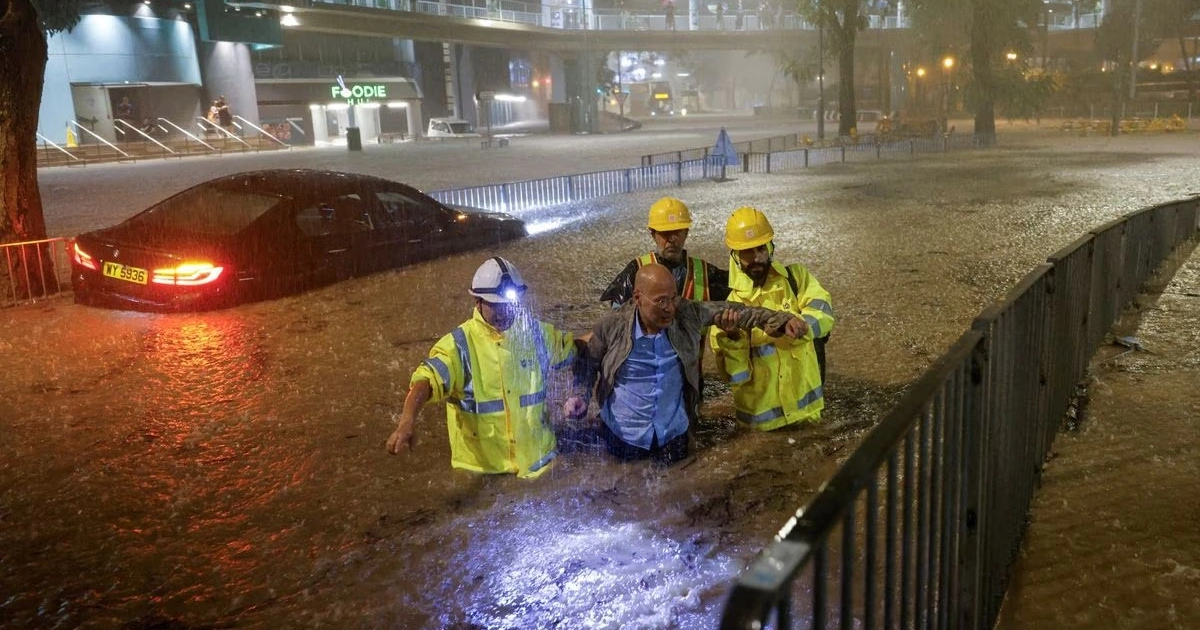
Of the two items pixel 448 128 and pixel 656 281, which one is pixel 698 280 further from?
pixel 448 128

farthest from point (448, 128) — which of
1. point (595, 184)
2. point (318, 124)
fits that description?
point (595, 184)

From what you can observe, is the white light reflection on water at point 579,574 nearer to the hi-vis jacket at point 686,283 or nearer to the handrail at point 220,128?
the hi-vis jacket at point 686,283

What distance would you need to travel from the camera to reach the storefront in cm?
4466

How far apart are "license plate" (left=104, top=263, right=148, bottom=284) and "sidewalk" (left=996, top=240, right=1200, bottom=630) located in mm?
7498

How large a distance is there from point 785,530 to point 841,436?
3.87m

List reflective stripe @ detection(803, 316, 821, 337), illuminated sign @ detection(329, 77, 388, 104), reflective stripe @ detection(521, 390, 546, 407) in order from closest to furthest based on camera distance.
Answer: reflective stripe @ detection(521, 390, 546, 407) → reflective stripe @ detection(803, 316, 821, 337) → illuminated sign @ detection(329, 77, 388, 104)

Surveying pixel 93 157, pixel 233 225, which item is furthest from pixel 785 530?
pixel 93 157

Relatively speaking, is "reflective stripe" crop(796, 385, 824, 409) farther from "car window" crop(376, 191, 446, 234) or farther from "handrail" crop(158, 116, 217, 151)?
"handrail" crop(158, 116, 217, 151)

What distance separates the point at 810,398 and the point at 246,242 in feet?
19.1

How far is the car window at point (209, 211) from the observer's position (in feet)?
28.7

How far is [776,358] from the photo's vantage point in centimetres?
507

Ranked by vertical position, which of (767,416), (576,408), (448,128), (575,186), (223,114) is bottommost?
(767,416)

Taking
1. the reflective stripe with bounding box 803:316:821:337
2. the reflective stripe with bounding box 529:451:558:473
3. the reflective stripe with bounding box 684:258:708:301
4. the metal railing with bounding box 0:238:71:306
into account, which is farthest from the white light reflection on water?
the metal railing with bounding box 0:238:71:306

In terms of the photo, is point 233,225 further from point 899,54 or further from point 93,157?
point 899,54
